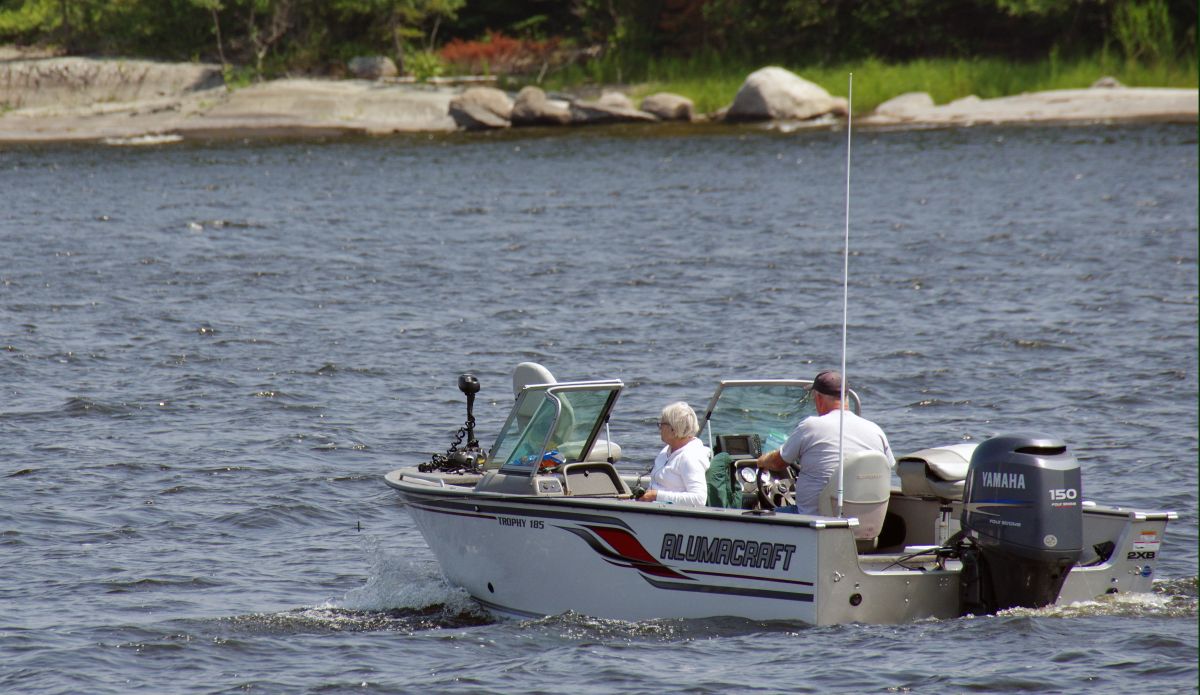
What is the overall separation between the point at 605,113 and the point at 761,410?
43409 mm

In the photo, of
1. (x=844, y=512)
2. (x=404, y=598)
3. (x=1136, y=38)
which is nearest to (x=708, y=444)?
(x=844, y=512)

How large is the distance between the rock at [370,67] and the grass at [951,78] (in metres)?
6.80

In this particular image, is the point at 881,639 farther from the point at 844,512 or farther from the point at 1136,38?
the point at 1136,38

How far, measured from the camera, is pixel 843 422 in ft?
30.6

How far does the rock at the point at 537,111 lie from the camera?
53.3 m

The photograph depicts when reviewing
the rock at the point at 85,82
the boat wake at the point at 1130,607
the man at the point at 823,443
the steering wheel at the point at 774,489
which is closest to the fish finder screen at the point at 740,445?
the steering wheel at the point at 774,489

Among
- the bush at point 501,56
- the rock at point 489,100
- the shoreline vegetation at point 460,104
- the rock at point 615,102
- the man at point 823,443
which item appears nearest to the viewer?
the man at point 823,443

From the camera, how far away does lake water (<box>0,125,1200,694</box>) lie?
9.27 metres

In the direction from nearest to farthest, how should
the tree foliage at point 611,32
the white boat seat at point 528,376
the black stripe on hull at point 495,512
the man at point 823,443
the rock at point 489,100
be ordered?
the man at point 823,443 < the black stripe on hull at point 495,512 < the white boat seat at point 528,376 < the rock at point 489,100 < the tree foliage at point 611,32

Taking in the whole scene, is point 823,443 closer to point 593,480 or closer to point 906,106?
point 593,480

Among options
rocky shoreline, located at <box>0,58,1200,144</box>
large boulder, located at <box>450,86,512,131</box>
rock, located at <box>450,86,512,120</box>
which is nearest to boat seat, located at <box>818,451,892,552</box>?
rocky shoreline, located at <box>0,58,1200,144</box>

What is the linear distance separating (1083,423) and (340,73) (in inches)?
1950

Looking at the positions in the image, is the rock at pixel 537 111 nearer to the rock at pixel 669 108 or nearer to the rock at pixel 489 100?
the rock at pixel 489 100

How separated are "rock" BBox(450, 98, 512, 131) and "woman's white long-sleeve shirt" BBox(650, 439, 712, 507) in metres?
44.0
